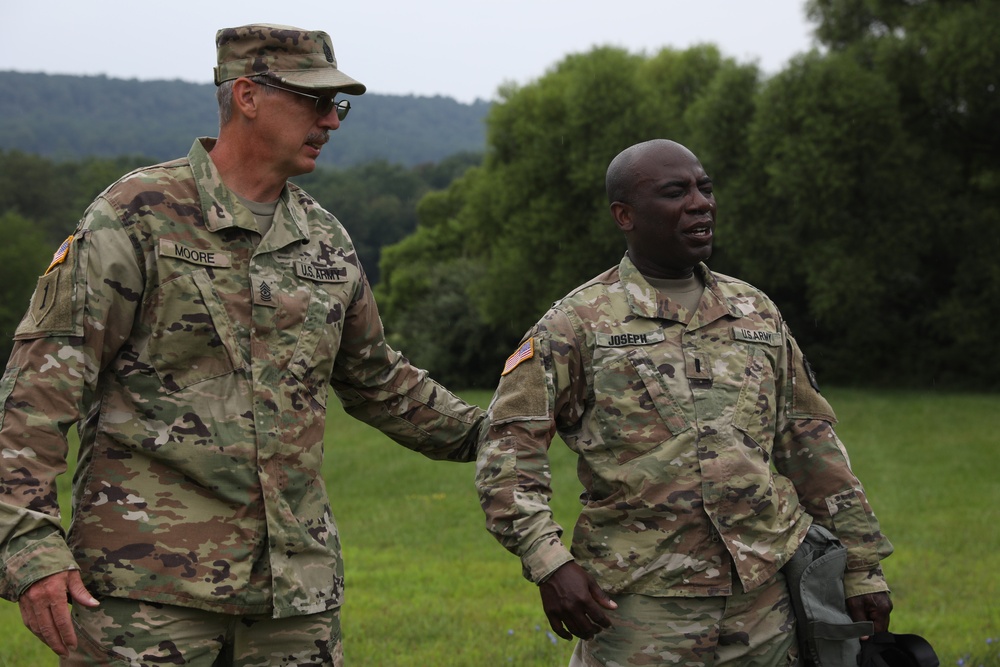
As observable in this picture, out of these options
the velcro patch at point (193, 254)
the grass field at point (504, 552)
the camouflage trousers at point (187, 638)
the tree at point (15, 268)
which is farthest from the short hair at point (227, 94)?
the tree at point (15, 268)

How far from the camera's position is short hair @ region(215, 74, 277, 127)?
156 inches

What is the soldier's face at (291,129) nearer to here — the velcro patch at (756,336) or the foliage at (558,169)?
the velcro patch at (756,336)

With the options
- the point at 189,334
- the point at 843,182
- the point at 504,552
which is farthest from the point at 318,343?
the point at 843,182

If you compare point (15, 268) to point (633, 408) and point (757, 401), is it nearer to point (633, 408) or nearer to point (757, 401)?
point (633, 408)

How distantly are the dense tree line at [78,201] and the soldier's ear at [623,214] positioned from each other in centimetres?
2588

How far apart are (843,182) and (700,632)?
2935 cm

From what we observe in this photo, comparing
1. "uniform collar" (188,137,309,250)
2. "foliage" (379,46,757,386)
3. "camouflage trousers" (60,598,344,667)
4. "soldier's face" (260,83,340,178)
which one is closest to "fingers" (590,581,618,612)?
"camouflage trousers" (60,598,344,667)

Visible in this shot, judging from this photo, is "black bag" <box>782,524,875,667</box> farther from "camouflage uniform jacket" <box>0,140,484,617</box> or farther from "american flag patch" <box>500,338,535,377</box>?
"camouflage uniform jacket" <box>0,140,484,617</box>

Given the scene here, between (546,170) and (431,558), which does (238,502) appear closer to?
(431,558)

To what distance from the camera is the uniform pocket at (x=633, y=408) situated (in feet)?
13.5

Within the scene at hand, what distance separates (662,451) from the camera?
13.4ft

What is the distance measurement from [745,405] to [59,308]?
242 cm

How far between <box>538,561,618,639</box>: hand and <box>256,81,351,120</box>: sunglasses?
73.1 inches

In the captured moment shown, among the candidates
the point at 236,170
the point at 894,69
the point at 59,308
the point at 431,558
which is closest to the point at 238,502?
the point at 59,308
